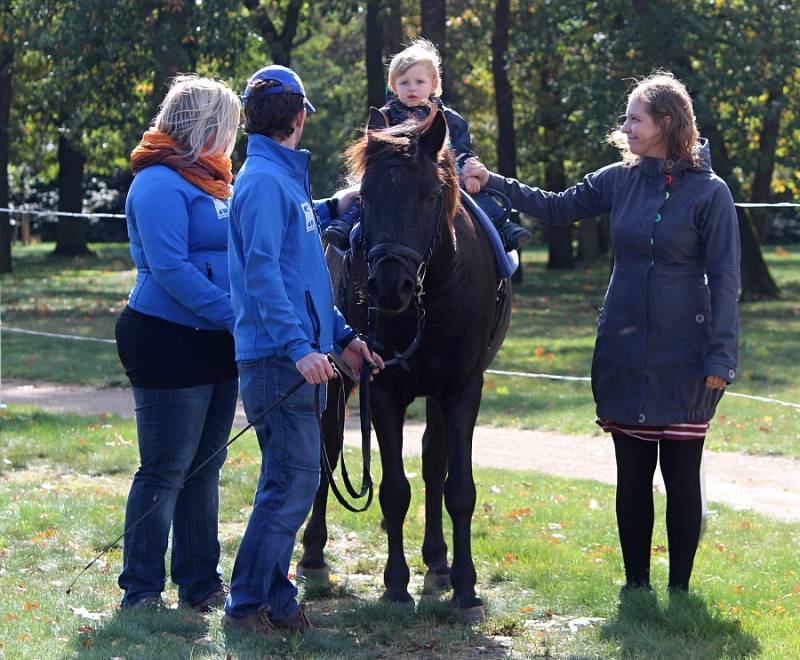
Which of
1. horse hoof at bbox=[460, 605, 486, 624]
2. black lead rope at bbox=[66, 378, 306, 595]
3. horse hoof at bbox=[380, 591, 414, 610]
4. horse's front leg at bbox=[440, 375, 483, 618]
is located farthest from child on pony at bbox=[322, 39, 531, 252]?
horse hoof at bbox=[460, 605, 486, 624]

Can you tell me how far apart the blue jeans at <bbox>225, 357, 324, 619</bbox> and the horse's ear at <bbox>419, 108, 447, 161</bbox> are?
44.0 inches

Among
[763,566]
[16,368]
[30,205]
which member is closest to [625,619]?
[763,566]

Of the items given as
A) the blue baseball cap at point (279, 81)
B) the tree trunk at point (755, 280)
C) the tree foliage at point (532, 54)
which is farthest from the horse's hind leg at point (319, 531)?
the tree trunk at point (755, 280)

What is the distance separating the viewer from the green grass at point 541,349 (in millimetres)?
11469

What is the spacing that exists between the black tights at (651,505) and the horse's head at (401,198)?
4.43ft

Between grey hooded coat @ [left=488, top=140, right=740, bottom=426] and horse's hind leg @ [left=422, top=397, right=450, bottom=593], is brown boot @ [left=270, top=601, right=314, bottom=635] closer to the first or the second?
horse's hind leg @ [left=422, top=397, right=450, bottom=593]

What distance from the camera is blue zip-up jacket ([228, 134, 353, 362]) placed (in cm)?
466

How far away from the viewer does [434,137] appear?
5312 mm

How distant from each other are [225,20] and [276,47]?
18.0 feet

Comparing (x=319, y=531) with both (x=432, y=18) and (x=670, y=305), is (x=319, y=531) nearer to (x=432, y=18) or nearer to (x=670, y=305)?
(x=670, y=305)

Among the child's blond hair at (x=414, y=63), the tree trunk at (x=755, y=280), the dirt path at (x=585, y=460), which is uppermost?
the child's blond hair at (x=414, y=63)

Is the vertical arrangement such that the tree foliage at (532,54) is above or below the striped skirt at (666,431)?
above

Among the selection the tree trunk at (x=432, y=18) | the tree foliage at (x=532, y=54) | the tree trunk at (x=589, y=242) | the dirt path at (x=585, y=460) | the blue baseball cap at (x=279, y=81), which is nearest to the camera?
the blue baseball cap at (x=279, y=81)

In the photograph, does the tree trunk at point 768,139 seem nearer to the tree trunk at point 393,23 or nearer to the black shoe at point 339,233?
the tree trunk at point 393,23
